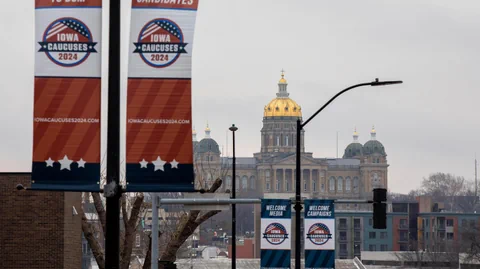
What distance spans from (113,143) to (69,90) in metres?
0.84

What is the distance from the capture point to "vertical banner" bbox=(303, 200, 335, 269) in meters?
34.2

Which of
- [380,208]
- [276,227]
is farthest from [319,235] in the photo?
[380,208]

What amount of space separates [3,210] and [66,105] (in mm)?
22210

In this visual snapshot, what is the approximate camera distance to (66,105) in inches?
612

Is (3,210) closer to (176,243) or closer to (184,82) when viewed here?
(176,243)

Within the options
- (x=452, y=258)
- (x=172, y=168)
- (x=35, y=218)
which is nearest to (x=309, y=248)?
(x=35, y=218)

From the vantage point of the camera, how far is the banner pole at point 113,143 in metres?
15.3

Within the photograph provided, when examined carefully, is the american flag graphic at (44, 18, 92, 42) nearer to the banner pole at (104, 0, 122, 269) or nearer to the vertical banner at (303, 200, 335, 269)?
the banner pole at (104, 0, 122, 269)

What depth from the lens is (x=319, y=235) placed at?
3419 cm

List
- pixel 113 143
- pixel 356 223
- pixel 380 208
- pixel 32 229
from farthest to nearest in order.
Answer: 1. pixel 356 223
2. pixel 32 229
3. pixel 380 208
4. pixel 113 143

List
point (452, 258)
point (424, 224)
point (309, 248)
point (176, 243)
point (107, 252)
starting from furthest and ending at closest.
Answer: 1. point (424, 224)
2. point (452, 258)
3. point (176, 243)
4. point (309, 248)
5. point (107, 252)

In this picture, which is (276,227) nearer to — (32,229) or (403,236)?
(32,229)

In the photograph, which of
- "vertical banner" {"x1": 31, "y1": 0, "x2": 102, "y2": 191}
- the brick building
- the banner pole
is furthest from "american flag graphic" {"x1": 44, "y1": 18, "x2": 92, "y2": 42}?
the brick building

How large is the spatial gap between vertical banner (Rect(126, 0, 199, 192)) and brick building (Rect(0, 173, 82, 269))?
2174 cm
